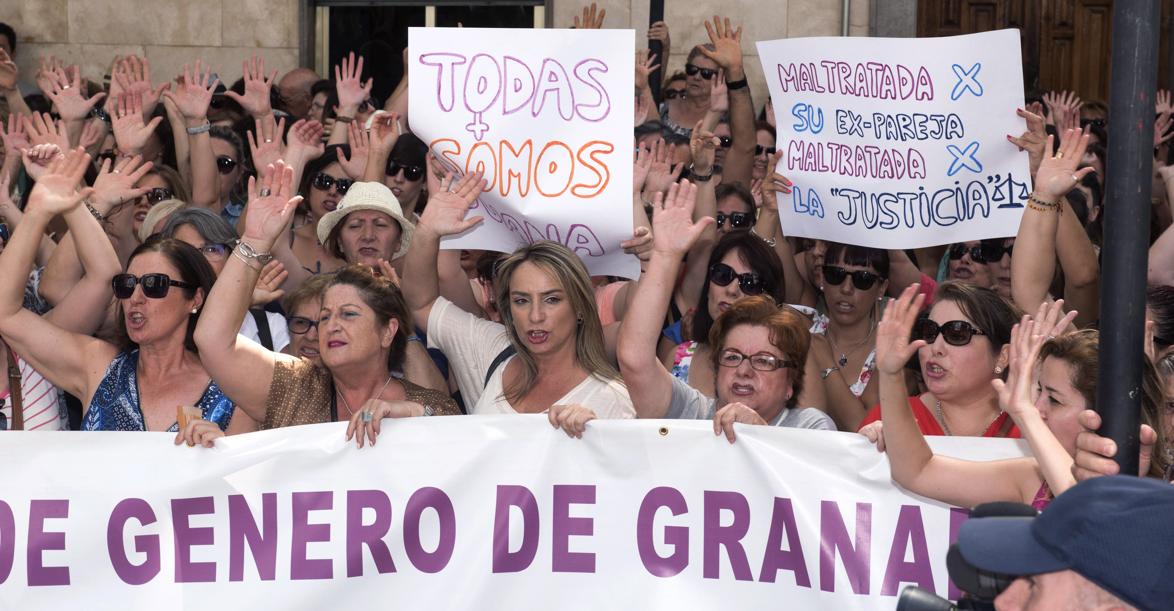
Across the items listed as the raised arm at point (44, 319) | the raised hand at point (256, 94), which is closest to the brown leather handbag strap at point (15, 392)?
the raised arm at point (44, 319)

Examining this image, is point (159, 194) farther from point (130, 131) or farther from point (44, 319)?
point (44, 319)

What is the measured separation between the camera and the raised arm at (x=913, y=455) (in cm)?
375

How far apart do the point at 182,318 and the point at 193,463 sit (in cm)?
74

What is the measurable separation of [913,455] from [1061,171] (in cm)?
148

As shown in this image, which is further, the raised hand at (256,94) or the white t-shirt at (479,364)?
the raised hand at (256,94)

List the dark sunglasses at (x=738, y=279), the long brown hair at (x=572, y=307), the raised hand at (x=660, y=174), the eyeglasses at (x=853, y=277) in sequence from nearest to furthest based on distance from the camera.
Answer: the long brown hair at (x=572, y=307)
the dark sunglasses at (x=738, y=279)
the eyeglasses at (x=853, y=277)
the raised hand at (x=660, y=174)

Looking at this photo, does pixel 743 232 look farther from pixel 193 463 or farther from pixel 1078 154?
pixel 193 463

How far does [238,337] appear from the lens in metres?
4.60

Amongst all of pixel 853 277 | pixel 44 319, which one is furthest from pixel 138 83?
pixel 853 277

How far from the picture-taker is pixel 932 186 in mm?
5512

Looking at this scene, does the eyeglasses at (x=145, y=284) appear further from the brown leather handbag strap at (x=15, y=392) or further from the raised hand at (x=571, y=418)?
the raised hand at (x=571, y=418)

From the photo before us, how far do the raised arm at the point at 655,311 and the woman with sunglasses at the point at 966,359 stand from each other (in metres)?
0.61

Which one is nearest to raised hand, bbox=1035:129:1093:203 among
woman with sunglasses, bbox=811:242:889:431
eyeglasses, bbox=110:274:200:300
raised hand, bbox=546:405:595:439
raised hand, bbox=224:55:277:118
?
woman with sunglasses, bbox=811:242:889:431

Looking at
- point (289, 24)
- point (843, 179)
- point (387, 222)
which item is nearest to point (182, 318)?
point (387, 222)
